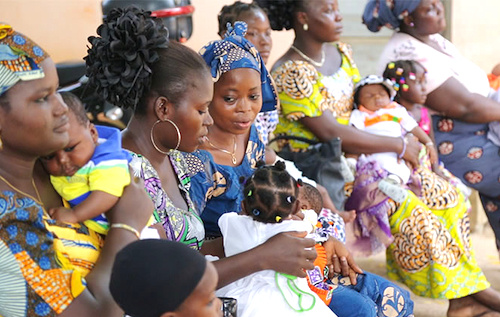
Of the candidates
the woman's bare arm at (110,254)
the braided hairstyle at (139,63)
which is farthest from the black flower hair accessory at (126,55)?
the woman's bare arm at (110,254)

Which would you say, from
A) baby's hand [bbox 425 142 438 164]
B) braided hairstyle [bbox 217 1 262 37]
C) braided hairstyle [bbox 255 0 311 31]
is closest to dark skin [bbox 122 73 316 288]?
braided hairstyle [bbox 217 1 262 37]

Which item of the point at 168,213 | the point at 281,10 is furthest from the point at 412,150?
the point at 168,213

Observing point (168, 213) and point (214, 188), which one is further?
point (214, 188)

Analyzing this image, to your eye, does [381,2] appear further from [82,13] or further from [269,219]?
[269,219]

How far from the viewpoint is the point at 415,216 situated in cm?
431

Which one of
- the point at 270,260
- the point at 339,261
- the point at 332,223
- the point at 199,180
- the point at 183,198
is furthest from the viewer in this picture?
the point at 332,223

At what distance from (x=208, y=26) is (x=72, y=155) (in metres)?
4.38

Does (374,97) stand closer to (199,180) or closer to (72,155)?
(199,180)

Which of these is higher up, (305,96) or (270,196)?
(270,196)

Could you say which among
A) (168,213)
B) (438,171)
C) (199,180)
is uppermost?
(168,213)

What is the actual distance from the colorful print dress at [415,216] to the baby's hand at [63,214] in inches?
100

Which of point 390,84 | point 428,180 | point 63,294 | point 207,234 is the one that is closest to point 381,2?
point 390,84

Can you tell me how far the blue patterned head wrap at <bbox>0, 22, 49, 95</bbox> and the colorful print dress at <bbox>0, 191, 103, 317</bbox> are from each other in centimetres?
30

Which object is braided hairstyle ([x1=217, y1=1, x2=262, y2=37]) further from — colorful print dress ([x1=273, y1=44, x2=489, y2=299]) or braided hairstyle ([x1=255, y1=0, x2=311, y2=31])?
colorful print dress ([x1=273, y1=44, x2=489, y2=299])
